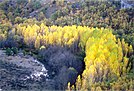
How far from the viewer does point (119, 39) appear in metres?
39.2

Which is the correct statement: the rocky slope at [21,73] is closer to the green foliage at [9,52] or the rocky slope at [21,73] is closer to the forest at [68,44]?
the forest at [68,44]

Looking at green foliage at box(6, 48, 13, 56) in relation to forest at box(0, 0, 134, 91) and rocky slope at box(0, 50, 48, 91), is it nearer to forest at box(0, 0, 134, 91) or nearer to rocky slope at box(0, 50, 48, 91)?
forest at box(0, 0, 134, 91)

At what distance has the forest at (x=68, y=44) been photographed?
32.3 m

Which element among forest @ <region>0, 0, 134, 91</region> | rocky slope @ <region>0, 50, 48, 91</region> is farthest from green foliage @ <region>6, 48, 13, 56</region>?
rocky slope @ <region>0, 50, 48, 91</region>

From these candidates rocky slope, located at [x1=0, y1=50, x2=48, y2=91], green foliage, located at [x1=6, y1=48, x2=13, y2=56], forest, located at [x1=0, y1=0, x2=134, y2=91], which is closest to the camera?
forest, located at [x1=0, y1=0, x2=134, y2=91]

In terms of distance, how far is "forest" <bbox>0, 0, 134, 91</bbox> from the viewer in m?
32.3

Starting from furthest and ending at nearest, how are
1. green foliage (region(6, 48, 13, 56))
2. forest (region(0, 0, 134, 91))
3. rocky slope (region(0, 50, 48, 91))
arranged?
green foliage (region(6, 48, 13, 56)), rocky slope (region(0, 50, 48, 91)), forest (region(0, 0, 134, 91))

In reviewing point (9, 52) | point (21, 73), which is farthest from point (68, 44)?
point (21, 73)

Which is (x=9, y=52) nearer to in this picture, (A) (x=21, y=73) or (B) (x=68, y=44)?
(A) (x=21, y=73)

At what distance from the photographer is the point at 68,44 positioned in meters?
41.2

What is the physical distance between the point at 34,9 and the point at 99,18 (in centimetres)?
1161

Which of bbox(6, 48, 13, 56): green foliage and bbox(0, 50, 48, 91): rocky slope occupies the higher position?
bbox(6, 48, 13, 56): green foliage

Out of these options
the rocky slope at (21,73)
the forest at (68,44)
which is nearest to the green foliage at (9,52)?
the forest at (68,44)

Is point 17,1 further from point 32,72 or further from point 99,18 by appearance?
point 32,72
